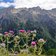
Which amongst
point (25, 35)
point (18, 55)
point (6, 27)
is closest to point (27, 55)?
point (18, 55)

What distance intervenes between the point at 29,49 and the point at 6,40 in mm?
814

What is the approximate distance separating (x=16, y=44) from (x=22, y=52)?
0.68 meters

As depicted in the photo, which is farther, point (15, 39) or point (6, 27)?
point (6, 27)

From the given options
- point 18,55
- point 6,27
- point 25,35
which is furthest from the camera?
point 6,27

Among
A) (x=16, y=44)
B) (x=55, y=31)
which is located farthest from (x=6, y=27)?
(x=16, y=44)

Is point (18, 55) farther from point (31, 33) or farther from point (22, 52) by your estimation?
point (31, 33)

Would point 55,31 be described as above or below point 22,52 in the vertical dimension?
below

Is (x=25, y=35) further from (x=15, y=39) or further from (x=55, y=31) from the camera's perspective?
(x=55, y=31)

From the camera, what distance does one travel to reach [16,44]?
888 centimetres

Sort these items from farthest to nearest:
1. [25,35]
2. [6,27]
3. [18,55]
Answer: [6,27] < [25,35] < [18,55]

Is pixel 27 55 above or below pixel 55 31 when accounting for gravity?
above

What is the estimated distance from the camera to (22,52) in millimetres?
8258

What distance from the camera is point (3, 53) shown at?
8195mm

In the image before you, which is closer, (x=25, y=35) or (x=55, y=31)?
(x=25, y=35)
